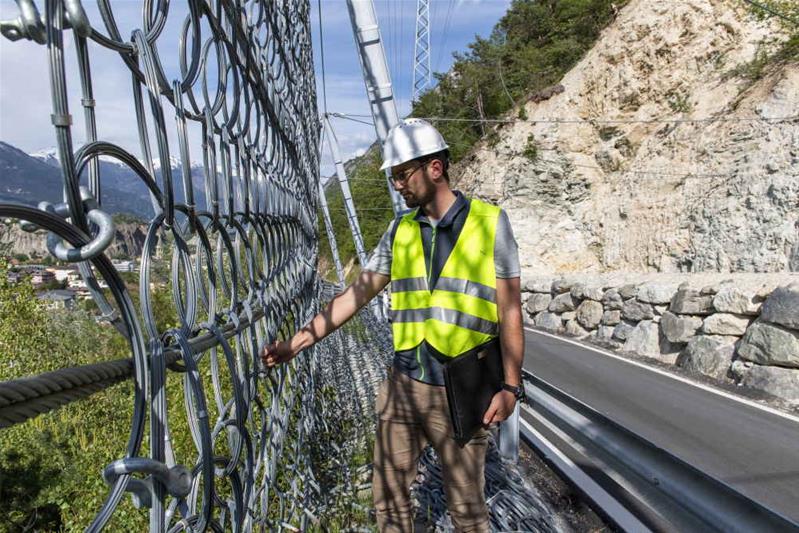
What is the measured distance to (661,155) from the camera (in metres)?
21.2

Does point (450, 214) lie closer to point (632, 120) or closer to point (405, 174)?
point (405, 174)

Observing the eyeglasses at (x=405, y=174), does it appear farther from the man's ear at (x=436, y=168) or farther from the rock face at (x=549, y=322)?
the rock face at (x=549, y=322)

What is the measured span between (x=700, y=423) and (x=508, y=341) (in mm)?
5112

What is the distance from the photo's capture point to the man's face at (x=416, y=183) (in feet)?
8.43

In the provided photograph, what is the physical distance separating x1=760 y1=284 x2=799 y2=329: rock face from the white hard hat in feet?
24.3

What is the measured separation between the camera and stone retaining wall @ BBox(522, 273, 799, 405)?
26.5 ft

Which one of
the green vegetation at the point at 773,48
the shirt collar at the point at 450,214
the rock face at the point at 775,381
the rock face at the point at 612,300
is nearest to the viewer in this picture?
the shirt collar at the point at 450,214

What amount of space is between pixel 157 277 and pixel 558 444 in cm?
408

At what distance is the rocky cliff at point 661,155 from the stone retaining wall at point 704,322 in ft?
16.5

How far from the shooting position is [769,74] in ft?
61.7

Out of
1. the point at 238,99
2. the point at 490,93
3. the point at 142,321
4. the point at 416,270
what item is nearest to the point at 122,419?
the point at 416,270

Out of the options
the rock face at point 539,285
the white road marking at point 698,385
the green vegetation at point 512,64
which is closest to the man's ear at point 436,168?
the white road marking at point 698,385

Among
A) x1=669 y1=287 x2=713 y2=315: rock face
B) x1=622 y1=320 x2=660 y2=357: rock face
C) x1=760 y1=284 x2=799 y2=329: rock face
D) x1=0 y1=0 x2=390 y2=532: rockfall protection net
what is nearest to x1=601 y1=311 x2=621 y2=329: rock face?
x1=622 y1=320 x2=660 y2=357: rock face

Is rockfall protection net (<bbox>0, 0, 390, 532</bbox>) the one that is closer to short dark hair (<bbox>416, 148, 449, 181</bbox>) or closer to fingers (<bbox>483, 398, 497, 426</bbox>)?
short dark hair (<bbox>416, 148, 449, 181</bbox>)
